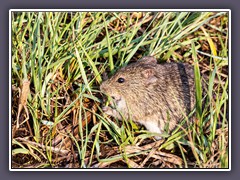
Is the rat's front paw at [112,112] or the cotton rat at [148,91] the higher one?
the cotton rat at [148,91]

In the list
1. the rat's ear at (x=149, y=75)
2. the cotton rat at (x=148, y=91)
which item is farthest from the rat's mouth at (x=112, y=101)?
the rat's ear at (x=149, y=75)

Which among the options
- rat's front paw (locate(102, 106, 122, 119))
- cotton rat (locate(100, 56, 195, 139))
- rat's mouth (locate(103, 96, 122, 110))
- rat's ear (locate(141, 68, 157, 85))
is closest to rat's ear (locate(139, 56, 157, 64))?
cotton rat (locate(100, 56, 195, 139))

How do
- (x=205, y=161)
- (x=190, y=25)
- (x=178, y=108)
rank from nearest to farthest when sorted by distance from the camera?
(x=205, y=161), (x=178, y=108), (x=190, y=25)

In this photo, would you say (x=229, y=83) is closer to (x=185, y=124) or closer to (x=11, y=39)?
(x=185, y=124)

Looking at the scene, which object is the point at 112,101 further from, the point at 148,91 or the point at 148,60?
the point at 148,60

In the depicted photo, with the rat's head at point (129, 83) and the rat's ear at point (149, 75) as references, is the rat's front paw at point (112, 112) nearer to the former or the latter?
the rat's head at point (129, 83)

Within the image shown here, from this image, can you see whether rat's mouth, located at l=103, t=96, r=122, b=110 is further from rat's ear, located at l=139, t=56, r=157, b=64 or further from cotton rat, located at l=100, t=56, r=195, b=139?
rat's ear, located at l=139, t=56, r=157, b=64

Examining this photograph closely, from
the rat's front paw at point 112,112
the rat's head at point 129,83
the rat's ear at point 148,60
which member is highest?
the rat's ear at point 148,60
